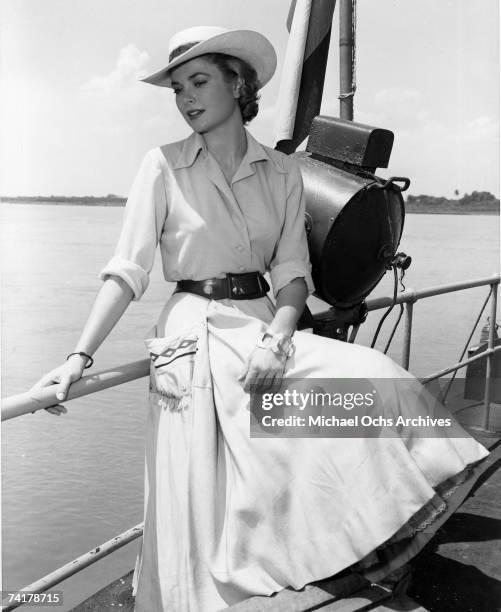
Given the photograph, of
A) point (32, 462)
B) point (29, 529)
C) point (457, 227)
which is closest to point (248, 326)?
point (29, 529)

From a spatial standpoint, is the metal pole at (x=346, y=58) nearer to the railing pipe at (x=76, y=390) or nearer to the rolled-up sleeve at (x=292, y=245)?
the rolled-up sleeve at (x=292, y=245)

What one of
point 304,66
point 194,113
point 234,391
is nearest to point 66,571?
point 234,391

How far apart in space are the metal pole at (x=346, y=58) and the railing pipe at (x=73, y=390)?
73.9 inches

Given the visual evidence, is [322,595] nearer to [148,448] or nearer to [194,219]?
[148,448]

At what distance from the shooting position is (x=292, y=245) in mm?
2229

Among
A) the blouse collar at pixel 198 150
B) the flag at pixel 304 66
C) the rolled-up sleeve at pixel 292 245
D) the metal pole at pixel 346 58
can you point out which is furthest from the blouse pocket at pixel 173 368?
the metal pole at pixel 346 58

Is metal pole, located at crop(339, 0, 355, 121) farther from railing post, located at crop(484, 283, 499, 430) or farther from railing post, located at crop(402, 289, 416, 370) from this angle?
railing post, located at crop(484, 283, 499, 430)

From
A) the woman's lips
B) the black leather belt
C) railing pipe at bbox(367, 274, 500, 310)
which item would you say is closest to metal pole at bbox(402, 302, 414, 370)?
railing pipe at bbox(367, 274, 500, 310)

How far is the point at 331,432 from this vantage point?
1802 millimetres

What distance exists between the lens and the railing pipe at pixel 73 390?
163cm

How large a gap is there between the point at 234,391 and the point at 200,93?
888mm

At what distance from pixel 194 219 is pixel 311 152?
76 cm

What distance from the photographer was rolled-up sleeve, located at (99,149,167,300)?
1969 millimetres

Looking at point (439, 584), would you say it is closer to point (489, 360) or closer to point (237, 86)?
point (237, 86)
